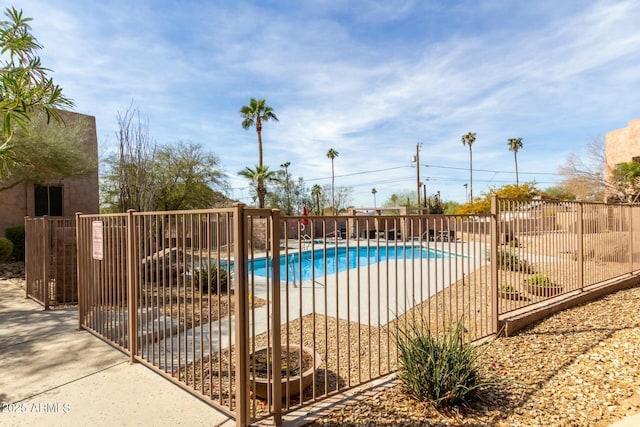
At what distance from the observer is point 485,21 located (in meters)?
8.84

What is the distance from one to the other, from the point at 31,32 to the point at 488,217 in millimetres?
7147

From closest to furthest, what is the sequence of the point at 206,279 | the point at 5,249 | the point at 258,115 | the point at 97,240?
1. the point at 97,240
2. the point at 206,279
3. the point at 5,249
4. the point at 258,115

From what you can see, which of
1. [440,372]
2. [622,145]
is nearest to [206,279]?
[440,372]

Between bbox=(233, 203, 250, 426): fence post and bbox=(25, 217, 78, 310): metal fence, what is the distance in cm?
536

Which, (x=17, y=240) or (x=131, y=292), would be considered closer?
(x=131, y=292)

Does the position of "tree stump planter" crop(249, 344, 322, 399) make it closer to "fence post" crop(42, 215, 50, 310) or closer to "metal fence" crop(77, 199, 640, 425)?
"metal fence" crop(77, 199, 640, 425)

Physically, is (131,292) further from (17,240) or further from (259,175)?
(259,175)

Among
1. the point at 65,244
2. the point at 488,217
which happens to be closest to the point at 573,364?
the point at 488,217

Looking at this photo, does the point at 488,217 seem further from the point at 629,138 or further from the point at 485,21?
the point at 629,138

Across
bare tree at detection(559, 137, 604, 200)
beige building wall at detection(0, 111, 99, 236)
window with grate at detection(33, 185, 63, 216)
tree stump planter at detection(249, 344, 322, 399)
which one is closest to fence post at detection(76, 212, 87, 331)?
tree stump planter at detection(249, 344, 322, 399)

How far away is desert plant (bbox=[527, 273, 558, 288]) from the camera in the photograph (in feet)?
17.8

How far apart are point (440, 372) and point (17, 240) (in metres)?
14.8

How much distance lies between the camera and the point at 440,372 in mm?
2797

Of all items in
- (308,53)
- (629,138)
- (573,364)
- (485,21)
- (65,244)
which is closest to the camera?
(573,364)
